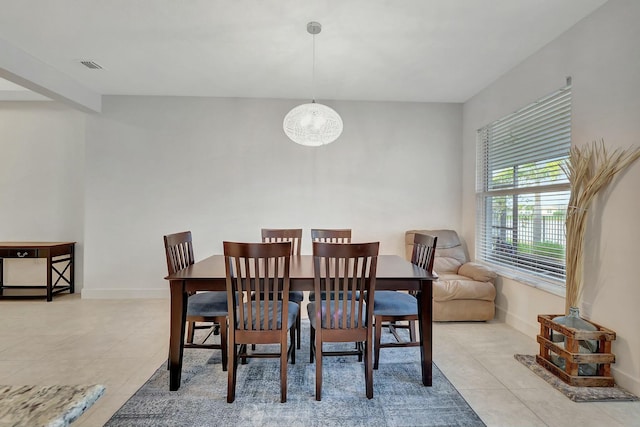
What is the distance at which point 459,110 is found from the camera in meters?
4.54

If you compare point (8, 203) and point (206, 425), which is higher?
point (8, 203)

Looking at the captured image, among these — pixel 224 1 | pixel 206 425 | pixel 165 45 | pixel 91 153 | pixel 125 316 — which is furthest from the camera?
pixel 91 153

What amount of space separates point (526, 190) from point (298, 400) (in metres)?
2.86

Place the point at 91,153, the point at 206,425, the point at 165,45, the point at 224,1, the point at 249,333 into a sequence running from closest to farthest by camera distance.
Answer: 1. the point at 206,425
2. the point at 249,333
3. the point at 224,1
4. the point at 165,45
5. the point at 91,153

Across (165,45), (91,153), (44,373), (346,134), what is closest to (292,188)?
(346,134)

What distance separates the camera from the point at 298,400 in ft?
6.77

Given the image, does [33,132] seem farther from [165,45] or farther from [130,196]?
[165,45]

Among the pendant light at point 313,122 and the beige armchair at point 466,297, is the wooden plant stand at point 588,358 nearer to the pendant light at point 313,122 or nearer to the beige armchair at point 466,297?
the beige armchair at point 466,297

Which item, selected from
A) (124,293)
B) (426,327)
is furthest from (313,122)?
(124,293)

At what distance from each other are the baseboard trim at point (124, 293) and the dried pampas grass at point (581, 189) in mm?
4405

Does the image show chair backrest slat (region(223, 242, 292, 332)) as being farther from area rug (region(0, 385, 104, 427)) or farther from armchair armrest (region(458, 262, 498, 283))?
Answer: armchair armrest (region(458, 262, 498, 283))

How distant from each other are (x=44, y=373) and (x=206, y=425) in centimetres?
149

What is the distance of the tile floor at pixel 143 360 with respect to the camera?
1.94 metres

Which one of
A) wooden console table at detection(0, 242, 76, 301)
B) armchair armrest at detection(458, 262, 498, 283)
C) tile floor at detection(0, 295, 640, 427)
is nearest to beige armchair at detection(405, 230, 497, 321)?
armchair armrest at detection(458, 262, 498, 283)
